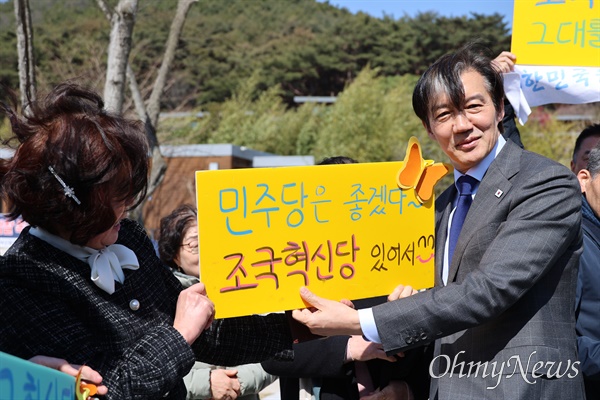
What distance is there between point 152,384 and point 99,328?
20cm

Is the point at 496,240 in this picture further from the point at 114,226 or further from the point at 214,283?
the point at 114,226

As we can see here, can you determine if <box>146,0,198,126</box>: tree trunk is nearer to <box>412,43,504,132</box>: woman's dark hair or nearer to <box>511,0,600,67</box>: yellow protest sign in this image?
<box>511,0,600,67</box>: yellow protest sign

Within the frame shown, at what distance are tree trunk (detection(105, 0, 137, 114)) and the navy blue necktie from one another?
4.58 metres

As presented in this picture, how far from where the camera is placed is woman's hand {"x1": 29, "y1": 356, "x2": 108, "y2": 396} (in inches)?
65.7

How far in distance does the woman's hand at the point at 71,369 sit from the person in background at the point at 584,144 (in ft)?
10.0

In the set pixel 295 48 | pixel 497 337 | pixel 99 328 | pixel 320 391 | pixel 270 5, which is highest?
pixel 270 5

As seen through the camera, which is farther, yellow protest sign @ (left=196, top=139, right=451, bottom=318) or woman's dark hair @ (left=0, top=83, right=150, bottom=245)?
yellow protest sign @ (left=196, top=139, right=451, bottom=318)

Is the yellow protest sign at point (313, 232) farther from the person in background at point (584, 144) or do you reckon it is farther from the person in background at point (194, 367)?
the person in background at point (584, 144)

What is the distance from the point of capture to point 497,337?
2.31 m

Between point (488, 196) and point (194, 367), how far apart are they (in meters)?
1.69

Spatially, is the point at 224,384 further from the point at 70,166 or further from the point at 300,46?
the point at 300,46

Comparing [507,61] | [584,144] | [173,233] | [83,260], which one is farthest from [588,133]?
[83,260]

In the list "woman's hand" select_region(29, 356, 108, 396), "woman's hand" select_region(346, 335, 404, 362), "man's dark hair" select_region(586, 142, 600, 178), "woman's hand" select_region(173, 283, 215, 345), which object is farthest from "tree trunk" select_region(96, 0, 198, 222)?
"woman's hand" select_region(29, 356, 108, 396)

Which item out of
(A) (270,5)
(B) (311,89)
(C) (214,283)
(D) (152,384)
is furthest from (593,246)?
(A) (270,5)
